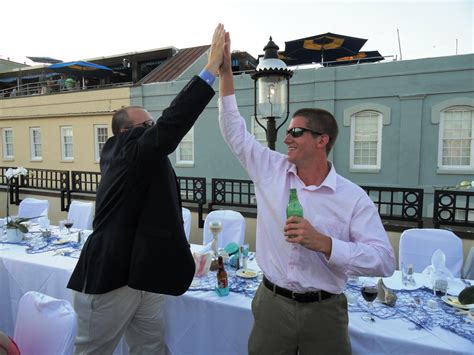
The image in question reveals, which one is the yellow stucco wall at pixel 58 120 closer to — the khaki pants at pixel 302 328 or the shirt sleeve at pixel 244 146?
the shirt sleeve at pixel 244 146

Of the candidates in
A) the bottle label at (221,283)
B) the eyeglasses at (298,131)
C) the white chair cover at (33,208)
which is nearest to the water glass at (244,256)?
the bottle label at (221,283)

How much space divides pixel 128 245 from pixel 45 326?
58 cm

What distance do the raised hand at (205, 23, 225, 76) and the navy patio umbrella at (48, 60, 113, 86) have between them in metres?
12.8

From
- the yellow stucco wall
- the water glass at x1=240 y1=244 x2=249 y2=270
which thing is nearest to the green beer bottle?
the water glass at x1=240 y1=244 x2=249 y2=270

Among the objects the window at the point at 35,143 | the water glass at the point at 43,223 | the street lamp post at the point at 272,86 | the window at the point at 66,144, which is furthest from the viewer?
the window at the point at 35,143

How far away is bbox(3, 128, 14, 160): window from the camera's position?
1532cm

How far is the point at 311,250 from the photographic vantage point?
152 centimetres

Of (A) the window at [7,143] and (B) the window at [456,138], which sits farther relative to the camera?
(A) the window at [7,143]

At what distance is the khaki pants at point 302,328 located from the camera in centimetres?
157

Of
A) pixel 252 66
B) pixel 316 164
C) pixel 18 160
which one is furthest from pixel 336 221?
pixel 18 160

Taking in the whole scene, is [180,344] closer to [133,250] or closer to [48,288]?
[133,250]

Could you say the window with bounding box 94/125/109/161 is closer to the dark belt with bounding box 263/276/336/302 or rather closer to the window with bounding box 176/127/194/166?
the window with bounding box 176/127/194/166

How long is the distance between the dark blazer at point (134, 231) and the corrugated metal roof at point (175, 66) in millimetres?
11436

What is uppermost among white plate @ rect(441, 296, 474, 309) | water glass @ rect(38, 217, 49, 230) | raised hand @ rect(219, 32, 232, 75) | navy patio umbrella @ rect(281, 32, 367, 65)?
navy patio umbrella @ rect(281, 32, 367, 65)
